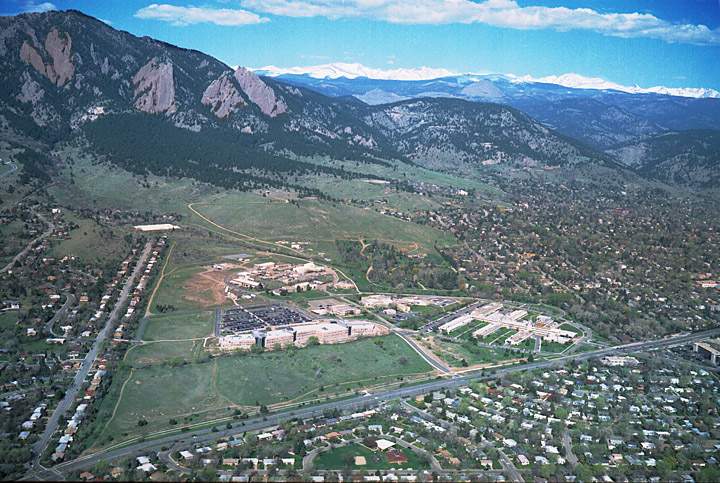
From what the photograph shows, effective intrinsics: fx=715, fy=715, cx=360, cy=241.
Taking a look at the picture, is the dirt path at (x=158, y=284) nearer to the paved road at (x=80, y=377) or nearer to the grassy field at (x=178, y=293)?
the grassy field at (x=178, y=293)

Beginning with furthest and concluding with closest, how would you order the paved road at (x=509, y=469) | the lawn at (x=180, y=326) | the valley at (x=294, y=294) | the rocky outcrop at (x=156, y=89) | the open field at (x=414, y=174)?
the rocky outcrop at (x=156, y=89)
the open field at (x=414, y=174)
the lawn at (x=180, y=326)
the valley at (x=294, y=294)
the paved road at (x=509, y=469)

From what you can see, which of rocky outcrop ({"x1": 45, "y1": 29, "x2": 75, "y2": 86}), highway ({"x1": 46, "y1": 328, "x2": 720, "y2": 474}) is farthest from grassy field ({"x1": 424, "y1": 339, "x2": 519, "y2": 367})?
rocky outcrop ({"x1": 45, "y1": 29, "x2": 75, "y2": 86})

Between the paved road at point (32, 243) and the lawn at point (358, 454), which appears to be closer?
the lawn at point (358, 454)

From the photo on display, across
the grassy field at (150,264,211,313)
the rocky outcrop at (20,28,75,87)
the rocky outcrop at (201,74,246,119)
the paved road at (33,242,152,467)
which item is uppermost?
the rocky outcrop at (20,28,75,87)

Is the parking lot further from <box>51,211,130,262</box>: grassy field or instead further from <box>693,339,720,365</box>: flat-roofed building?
<box>693,339,720,365</box>: flat-roofed building

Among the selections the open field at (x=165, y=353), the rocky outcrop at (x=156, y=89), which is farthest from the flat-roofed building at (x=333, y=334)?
the rocky outcrop at (x=156, y=89)

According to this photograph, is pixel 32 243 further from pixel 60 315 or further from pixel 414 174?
pixel 414 174

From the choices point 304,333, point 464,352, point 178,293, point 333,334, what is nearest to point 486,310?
point 464,352
